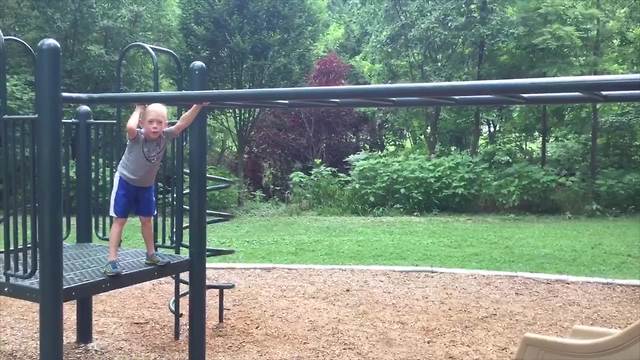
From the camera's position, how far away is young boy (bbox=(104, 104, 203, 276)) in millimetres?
3596

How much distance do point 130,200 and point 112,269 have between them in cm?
40

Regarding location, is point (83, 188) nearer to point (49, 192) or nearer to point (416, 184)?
point (49, 192)

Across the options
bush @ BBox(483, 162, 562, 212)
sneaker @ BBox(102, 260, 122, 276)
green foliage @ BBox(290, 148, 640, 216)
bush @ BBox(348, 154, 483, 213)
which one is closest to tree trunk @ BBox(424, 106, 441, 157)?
green foliage @ BBox(290, 148, 640, 216)

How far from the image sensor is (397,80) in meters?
14.5

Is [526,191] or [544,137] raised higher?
[544,137]

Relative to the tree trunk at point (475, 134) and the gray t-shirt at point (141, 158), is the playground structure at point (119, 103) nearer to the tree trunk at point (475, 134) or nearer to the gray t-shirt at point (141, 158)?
→ the gray t-shirt at point (141, 158)

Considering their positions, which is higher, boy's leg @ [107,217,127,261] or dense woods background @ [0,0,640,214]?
dense woods background @ [0,0,640,214]

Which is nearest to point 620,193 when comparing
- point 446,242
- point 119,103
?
point 446,242

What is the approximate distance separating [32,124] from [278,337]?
2292 mm

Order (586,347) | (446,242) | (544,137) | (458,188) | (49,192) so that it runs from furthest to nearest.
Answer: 1. (544,137)
2. (458,188)
3. (446,242)
4. (49,192)
5. (586,347)

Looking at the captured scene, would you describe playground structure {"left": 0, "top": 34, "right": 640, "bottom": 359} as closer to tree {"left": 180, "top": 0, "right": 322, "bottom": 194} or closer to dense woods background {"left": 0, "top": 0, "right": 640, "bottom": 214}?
dense woods background {"left": 0, "top": 0, "right": 640, "bottom": 214}

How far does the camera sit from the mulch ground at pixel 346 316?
4469 millimetres

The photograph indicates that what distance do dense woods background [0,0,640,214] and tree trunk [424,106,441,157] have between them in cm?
3

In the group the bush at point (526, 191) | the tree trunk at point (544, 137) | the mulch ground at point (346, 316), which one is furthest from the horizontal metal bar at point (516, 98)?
the tree trunk at point (544, 137)
